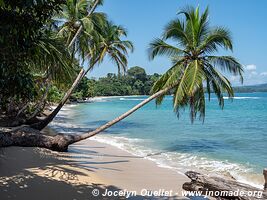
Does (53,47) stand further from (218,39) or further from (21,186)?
(218,39)

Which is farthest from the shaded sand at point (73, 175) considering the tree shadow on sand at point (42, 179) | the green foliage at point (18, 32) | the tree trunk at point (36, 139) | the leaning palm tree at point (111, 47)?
the leaning palm tree at point (111, 47)

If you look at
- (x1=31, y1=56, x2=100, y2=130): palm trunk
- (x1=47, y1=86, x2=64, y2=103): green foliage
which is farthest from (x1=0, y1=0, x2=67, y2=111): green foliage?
(x1=47, y1=86, x2=64, y2=103): green foliage

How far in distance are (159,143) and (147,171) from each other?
23.3 feet

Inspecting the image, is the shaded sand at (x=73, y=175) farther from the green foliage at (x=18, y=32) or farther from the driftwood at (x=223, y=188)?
the green foliage at (x=18, y=32)

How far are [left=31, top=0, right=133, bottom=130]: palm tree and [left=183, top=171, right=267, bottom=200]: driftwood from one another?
7.43m

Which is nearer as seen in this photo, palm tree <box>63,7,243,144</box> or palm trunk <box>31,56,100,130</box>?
palm tree <box>63,7,243,144</box>

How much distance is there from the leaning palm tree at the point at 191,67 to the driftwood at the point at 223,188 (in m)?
4.95

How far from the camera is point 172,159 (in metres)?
12.4

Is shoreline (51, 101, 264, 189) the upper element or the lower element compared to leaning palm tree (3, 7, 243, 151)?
lower

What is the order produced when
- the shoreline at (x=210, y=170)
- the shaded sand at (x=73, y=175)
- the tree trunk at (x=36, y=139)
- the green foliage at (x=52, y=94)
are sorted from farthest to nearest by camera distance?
1. the green foliage at (x=52, y=94)
2. the tree trunk at (x=36, y=139)
3. the shoreline at (x=210, y=170)
4. the shaded sand at (x=73, y=175)

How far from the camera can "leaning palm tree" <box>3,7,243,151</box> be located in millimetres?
11305

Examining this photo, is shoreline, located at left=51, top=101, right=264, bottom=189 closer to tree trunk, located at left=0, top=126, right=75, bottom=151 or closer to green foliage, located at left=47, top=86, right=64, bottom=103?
tree trunk, located at left=0, top=126, right=75, bottom=151

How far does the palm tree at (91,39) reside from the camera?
15.4 metres

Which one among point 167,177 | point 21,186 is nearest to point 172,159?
point 167,177
